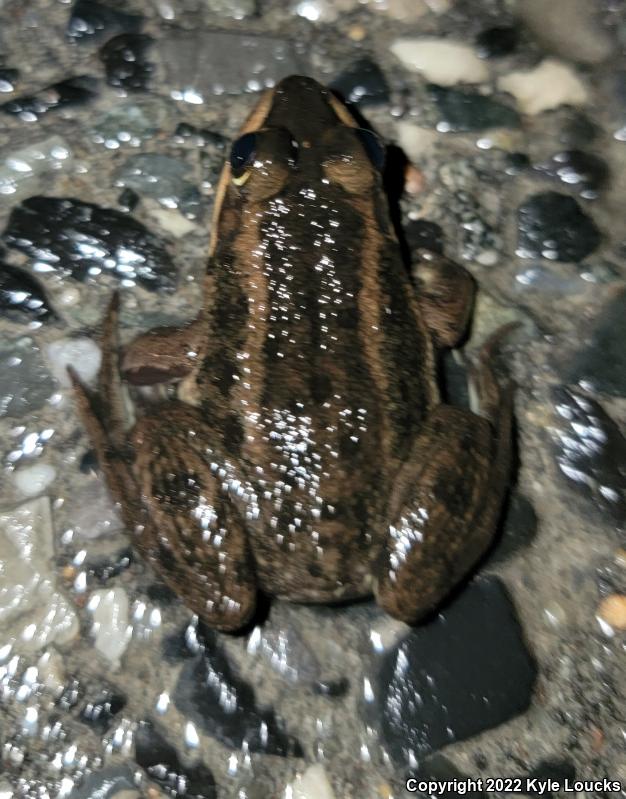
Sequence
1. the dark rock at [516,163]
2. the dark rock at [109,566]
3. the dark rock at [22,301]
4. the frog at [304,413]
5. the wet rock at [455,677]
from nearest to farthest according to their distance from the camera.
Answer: the frog at [304,413] < the wet rock at [455,677] < the dark rock at [109,566] < the dark rock at [22,301] < the dark rock at [516,163]

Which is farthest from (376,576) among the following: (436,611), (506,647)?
(506,647)

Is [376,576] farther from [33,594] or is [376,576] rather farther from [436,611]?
[33,594]

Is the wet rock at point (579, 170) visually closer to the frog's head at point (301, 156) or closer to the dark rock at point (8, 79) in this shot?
the frog's head at point (301, 156)

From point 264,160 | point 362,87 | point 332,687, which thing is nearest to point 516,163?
point 362,87

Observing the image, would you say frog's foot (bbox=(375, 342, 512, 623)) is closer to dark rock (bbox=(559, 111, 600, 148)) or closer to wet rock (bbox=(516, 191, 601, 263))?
wet rock (bbox=(516, 191, 601, 263))

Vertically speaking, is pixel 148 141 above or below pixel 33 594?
above

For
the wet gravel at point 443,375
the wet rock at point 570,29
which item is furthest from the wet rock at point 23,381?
the wet rock at point 570,29
